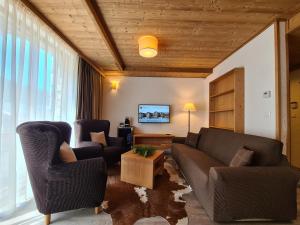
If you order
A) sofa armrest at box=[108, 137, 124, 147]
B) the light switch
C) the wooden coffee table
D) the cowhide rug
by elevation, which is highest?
the light switch

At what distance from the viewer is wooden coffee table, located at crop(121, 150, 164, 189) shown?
261 cm

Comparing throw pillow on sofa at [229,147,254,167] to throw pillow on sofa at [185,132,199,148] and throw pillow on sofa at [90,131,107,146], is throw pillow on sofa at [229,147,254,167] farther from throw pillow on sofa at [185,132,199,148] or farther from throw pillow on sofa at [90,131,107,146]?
throw pillow on sofa at [90,131,107,146]

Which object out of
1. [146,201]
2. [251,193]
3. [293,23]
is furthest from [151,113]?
[251,193]

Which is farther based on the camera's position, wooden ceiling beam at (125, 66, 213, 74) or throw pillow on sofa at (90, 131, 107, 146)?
wooden ceiling beam at (125, 66, 213, 74)

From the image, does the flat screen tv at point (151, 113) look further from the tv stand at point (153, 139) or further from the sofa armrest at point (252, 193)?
the sofa armrest at point (252, 193)

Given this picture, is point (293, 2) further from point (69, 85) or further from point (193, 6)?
point (69, 85)

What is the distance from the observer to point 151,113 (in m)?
5.40

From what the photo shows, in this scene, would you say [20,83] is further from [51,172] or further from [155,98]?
[155,98]

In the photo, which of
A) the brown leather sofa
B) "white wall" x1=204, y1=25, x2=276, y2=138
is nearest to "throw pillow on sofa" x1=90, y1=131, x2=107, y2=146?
the brown leather sofa

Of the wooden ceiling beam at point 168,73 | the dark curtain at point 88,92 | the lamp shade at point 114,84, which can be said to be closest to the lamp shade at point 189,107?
the wooden ceiling beam at point 168,73

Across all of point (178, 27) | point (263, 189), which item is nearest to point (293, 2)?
point (178, 27)

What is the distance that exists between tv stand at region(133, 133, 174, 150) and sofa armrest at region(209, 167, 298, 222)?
3.28 m

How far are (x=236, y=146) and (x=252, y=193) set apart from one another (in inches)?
33.9

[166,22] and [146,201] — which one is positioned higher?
[166,22]
